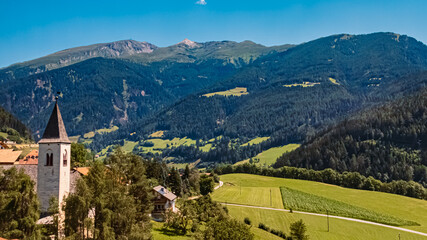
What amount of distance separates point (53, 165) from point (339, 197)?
107 meters

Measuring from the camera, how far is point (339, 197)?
418 ft

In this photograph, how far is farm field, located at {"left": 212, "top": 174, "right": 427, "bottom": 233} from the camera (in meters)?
111

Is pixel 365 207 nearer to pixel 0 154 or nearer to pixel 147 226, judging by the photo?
pixel 147 226

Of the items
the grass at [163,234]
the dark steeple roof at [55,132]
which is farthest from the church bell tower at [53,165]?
the grass at [163,234]

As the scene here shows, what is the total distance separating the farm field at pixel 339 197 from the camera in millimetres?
110762

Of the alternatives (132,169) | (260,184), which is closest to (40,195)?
(132,169)

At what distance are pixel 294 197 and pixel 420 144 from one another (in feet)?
339

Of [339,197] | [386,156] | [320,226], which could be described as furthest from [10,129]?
[386,156]

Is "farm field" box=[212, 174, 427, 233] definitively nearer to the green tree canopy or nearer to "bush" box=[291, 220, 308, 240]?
"bush" box=[291, 220, 308, 240]

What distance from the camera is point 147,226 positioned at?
48.1 m

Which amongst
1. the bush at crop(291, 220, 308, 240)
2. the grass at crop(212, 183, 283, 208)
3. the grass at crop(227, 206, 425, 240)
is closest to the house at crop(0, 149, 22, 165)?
the grass at crop(227, 206, 425, 240)

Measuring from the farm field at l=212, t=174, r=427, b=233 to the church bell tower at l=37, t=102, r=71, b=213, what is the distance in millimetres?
73153

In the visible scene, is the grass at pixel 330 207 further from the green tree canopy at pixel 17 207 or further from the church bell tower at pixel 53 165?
the green tree canopy at pixel 17 207

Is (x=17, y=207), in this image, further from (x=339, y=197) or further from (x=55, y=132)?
(x=339, y=197)
